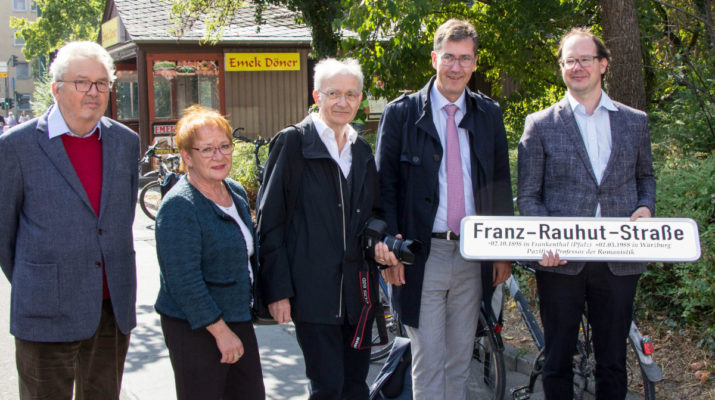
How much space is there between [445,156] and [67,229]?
1734 millimetres

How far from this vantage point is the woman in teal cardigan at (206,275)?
8.23ft

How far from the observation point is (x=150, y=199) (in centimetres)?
1250

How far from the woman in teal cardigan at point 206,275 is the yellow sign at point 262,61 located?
48.9 feet

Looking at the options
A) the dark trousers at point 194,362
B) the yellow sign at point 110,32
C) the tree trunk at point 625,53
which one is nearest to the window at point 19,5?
the yellow sign at point 110,32

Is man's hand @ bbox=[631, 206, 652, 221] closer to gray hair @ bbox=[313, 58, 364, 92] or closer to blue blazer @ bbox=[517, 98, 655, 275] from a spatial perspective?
blue blazer @ bbox=[517, 98, 655, 275]

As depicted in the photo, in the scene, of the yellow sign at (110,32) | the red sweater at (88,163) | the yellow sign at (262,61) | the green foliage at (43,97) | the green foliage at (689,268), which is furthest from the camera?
the green foliage at (43,97)

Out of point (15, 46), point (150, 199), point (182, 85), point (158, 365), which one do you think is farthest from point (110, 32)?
point (15, 46)

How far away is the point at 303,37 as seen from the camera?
677 inches

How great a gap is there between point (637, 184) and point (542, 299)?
73cm

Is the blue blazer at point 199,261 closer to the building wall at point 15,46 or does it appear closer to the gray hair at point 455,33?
the gray hair at point 455,33

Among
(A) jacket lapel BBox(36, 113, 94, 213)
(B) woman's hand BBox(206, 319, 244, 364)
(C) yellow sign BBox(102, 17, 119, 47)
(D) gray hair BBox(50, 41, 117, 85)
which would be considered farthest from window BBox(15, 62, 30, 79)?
(B) woman's hand BBox(206, 319, 244, 364)

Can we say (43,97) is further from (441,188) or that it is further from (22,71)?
(22,71)

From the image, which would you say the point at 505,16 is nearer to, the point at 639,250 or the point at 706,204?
the point at 706,204

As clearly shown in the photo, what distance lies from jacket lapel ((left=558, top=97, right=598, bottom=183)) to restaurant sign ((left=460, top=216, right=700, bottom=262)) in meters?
0.27
